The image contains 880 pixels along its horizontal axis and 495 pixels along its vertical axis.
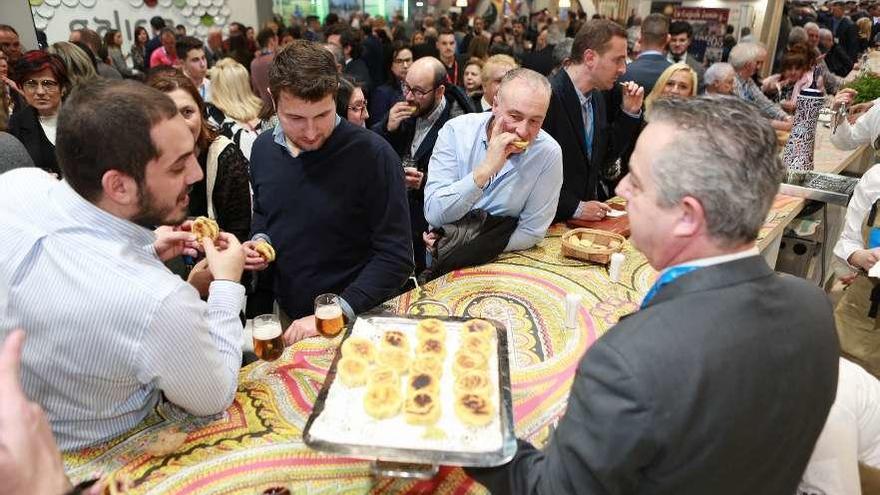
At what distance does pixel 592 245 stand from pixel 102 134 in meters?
2.18

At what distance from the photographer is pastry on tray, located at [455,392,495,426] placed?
1.40 metres

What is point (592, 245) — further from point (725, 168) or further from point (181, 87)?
point (181, 87)

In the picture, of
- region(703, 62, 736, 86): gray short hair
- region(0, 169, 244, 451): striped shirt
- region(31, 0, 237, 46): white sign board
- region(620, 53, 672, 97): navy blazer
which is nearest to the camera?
region(0, 169, 244, 451): striped shirt

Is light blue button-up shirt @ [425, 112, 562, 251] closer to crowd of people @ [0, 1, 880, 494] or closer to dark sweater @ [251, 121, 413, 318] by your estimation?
crowd of people @ [0, 1, 880, 494]

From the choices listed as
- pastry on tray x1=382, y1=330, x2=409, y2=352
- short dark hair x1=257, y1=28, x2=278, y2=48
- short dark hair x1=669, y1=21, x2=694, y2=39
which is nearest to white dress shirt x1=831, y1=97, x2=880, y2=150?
short dark hair x1=669, y1=21, x2=694, y2=39

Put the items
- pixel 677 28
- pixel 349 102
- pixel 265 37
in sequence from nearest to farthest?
pixel 349 102 < pixel 677 28 < pixel 265 37

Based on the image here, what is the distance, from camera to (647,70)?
5195mm

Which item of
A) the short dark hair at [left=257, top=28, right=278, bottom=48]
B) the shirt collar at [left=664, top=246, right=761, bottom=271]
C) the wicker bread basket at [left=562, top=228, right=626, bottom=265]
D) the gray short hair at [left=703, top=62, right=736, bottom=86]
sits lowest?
the wicker bread basket at [left=562, top=228, right=626, bottom=265]

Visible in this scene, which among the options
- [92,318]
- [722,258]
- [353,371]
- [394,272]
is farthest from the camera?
[394,272]

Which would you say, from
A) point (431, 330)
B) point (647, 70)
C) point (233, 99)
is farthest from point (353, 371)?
point (647, 70)

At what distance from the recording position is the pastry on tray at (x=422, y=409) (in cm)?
140

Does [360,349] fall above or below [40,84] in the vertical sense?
below

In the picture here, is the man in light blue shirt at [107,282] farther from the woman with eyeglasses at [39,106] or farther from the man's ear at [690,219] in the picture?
the woman with eyeglasses at [39,106]

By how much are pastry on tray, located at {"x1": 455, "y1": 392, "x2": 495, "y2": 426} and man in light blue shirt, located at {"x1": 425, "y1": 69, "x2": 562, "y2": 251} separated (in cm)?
132
